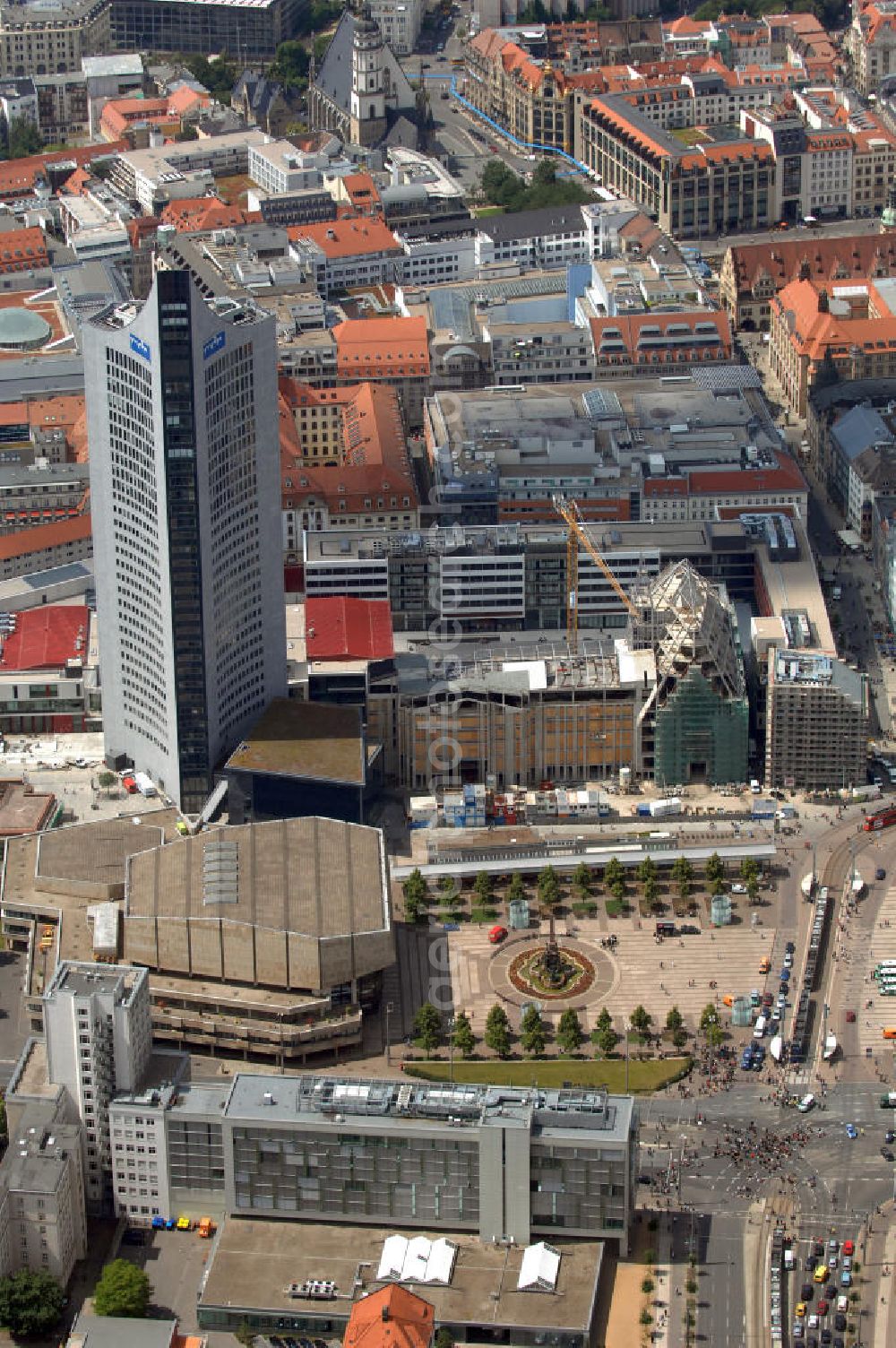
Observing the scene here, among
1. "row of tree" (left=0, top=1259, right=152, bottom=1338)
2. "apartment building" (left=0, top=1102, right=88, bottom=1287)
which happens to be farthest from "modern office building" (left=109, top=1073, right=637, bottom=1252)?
"row of tree" (left=0, top=1259, right=152, bottom=1338)

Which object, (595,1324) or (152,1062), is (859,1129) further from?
(152,1062)

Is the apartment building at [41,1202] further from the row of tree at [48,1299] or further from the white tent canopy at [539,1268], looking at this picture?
the white tent canopy at [539,1268]

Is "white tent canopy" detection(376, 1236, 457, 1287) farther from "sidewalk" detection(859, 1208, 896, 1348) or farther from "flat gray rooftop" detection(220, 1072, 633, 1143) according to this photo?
"sidewalk" detection(859, 1208, 896, 1348)

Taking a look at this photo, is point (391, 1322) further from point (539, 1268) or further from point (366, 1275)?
point (539, 1268)

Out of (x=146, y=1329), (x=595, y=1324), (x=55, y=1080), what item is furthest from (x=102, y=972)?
(x=595, y=1324)

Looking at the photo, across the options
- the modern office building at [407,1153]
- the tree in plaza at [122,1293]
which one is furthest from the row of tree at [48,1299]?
the modern office building at [407,1153]

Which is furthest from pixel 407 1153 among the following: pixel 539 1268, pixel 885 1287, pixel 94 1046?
pixel 885 1287
